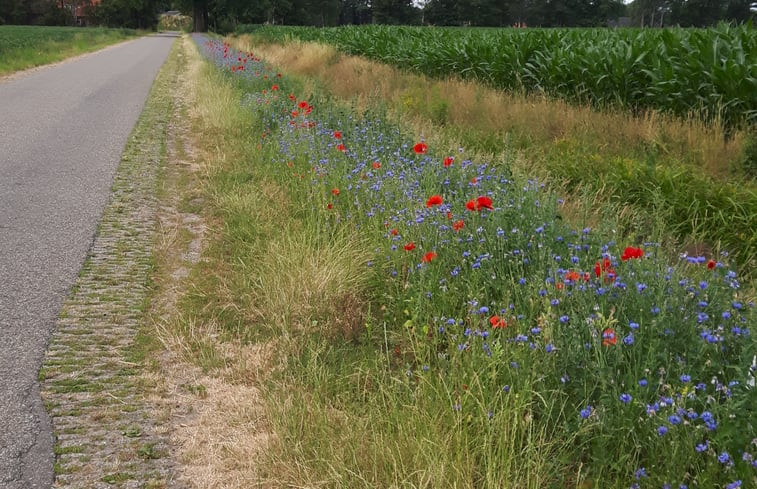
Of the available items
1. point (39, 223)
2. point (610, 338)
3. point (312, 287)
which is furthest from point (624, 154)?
point (39, 223)

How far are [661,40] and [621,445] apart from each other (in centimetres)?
922

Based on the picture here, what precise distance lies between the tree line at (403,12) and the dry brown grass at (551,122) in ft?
215

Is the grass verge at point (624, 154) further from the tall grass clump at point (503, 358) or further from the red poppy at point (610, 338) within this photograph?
the red poppy at point (610, 338)

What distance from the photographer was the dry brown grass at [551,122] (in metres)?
7.00

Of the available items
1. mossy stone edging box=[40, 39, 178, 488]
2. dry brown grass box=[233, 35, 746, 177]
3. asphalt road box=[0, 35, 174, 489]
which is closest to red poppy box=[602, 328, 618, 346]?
mossy stone edging box=[40, 39, 178, 488]

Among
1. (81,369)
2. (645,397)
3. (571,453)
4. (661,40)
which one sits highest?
(661,40)

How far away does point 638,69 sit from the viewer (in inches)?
358

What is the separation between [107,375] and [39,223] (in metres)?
2.96

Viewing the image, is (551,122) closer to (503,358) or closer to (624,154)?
(624,154)

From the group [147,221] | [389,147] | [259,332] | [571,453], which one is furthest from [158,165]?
[571,453]

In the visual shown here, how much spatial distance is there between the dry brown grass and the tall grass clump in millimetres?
3559

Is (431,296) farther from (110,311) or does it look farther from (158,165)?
(158,165)

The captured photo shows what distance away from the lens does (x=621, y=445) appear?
221 centimetres

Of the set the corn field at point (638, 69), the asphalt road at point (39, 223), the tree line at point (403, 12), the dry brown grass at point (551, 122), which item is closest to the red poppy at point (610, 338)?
the asphalt road at point (39, 223)
